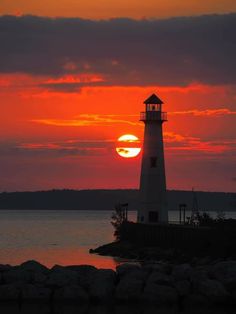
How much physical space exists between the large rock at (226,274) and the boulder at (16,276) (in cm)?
595

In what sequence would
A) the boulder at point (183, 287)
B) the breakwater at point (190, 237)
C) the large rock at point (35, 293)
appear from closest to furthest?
the boulder at point (183, 287) → the large rock at point (35, 293) → the breakwater at point (190, 237)

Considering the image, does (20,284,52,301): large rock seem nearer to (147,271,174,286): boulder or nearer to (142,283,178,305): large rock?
(142,283,178,305): large rock

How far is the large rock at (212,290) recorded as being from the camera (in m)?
27.0

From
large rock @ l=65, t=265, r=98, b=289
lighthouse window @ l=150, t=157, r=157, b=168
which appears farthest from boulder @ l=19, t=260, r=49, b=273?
lighthouse window @ l=150, t=157, r=157, b=168

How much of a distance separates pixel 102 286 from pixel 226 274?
4090 mm

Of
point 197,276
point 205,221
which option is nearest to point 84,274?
point 197,276

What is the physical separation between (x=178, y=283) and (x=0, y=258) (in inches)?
1098

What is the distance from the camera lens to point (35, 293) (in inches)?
1077

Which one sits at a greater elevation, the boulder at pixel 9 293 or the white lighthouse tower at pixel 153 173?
the white lighthouse tower at pixel 153 173

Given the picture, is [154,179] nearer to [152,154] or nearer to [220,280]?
[152,154]

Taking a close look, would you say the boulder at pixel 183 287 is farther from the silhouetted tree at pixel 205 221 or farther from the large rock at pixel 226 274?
the silhouetted tree at pixel 205 221

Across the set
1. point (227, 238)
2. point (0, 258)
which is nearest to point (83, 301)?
point (227, 238)

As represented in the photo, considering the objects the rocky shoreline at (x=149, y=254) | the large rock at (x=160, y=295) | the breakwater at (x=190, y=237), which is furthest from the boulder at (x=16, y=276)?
the breakwater at (x=190, y=237)

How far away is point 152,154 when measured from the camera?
1989 inches
